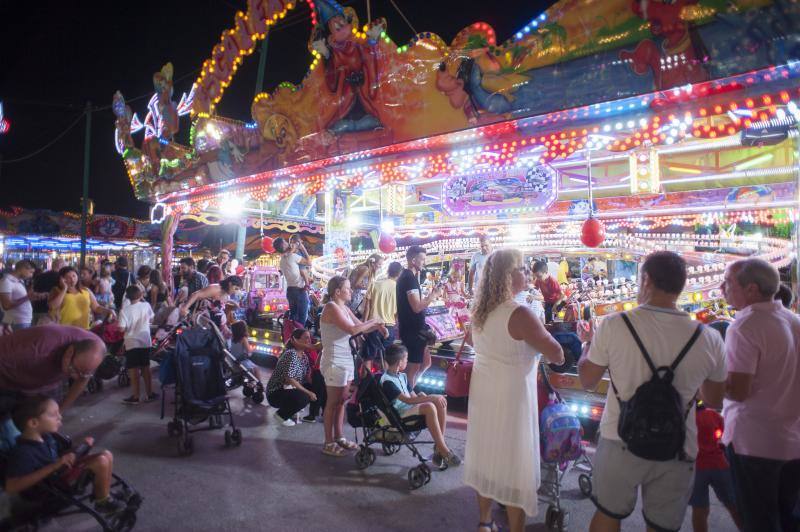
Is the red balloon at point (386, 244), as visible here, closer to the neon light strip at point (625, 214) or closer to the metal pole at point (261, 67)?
the neon light strip at point (625, 214)

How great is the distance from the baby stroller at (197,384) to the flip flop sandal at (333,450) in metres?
0.94

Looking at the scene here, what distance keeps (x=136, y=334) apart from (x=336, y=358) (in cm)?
324

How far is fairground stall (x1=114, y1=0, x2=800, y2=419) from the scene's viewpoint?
4.23m

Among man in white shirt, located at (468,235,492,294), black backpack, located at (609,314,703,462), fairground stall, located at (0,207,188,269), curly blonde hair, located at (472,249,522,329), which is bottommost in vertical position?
black backpack, located at (609,314,703,462)

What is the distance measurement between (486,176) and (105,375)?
7.94 meters

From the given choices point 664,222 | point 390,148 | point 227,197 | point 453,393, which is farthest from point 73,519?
point 664,222

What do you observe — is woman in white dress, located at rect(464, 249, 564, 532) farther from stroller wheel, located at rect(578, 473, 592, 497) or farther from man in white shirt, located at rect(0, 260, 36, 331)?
man in white shirt, located at rect(0, 260, 36, 331)

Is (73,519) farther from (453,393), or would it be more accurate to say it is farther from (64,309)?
(64,309)

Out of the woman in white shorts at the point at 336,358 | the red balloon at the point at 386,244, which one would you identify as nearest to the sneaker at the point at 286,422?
the woman in white shorts at the point at 336,358

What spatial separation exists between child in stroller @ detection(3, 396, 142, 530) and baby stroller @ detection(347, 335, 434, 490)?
6.01 feet

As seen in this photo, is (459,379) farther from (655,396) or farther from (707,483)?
(655,396)

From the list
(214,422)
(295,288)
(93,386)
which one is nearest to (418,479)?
(214,422)

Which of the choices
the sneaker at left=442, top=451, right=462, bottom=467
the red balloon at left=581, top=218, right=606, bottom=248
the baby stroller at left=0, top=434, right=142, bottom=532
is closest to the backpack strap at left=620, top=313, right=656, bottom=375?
the sneaker at left=442, top=451, right=462, bottom=467

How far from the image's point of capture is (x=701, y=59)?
4.06m
